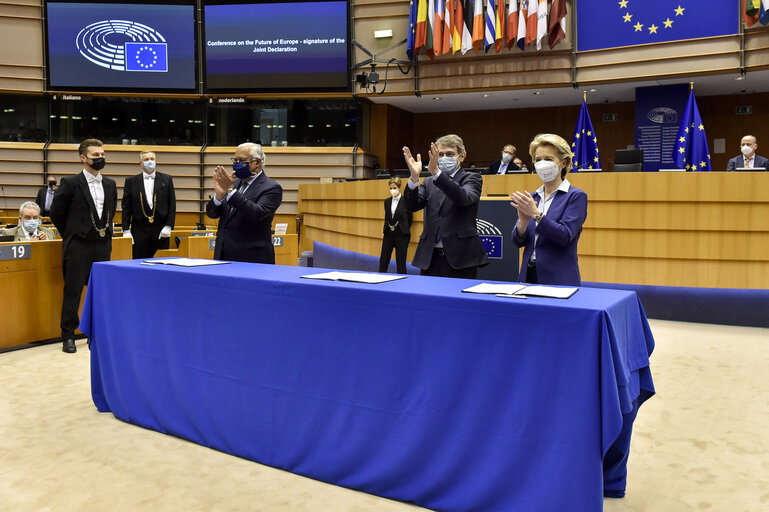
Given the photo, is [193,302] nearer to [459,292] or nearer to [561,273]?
[459,292]

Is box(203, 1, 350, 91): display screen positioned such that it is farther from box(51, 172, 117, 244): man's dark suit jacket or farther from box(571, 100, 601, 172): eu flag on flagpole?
box(51, 172, 117, 244): man's dark suit jacket

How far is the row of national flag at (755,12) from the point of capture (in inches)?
343

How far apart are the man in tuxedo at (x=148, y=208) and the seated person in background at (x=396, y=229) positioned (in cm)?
242

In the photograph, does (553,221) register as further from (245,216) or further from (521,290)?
(245,216)

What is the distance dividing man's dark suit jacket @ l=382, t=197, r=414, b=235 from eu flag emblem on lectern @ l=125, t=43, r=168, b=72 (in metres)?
7.70

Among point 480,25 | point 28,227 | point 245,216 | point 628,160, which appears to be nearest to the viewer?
point 245,216

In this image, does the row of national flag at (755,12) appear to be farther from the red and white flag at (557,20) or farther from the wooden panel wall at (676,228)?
the wooden panel wall at (676,228)

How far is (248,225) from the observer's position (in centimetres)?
362

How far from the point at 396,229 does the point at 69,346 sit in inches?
146

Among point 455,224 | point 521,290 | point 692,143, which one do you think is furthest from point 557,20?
point 521,290

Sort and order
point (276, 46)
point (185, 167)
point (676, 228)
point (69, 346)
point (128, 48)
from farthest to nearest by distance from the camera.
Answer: point (185, 167)
point (128, 48)
point (276, 46)
point (676, 228)
point (69, 346)

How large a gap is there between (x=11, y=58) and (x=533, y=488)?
1380 cm

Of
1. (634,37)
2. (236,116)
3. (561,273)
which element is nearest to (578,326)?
(561,273)

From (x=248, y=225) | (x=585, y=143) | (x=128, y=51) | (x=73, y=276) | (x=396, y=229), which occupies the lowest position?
(x=73, y=276)
